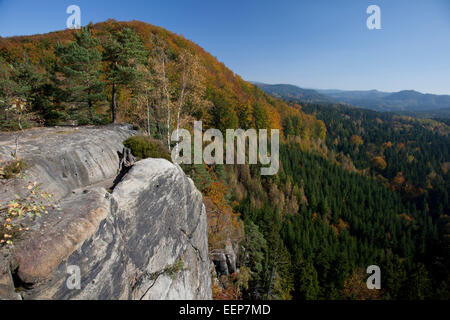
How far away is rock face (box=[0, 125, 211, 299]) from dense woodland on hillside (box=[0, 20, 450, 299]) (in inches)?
128

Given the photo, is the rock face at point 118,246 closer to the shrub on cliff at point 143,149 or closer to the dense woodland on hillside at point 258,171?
the shrub on cliff at point 143,149

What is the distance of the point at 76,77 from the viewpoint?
599 inches

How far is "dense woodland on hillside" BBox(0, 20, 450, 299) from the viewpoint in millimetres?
15312

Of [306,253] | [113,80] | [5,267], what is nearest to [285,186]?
[306,253]

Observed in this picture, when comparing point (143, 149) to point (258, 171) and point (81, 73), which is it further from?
point (258, 171)

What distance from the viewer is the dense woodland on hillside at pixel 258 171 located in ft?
50.2

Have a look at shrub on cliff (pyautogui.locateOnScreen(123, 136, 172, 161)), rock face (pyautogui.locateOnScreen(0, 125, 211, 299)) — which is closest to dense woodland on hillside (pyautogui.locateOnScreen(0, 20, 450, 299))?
shrub on cliff (pyautogui.locateOnScreen(123, 136, 172, 161))

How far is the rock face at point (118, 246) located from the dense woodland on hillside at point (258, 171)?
3.26 meters

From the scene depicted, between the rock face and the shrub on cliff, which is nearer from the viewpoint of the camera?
the rock face

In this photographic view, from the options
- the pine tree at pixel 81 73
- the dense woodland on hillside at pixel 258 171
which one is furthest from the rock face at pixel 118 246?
the pine tree at pixel 81 73

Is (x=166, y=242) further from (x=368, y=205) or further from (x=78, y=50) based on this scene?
(x=368, y=205)

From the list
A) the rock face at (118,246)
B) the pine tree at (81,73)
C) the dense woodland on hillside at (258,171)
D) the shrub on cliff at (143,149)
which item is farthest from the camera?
the dense woodland on hillside at (258,171)

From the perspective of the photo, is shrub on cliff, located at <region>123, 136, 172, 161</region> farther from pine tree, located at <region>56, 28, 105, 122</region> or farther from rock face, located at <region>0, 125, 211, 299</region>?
pine tree, located at <region>56, 28, 105, 122</region>

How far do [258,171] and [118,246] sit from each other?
4384cm
